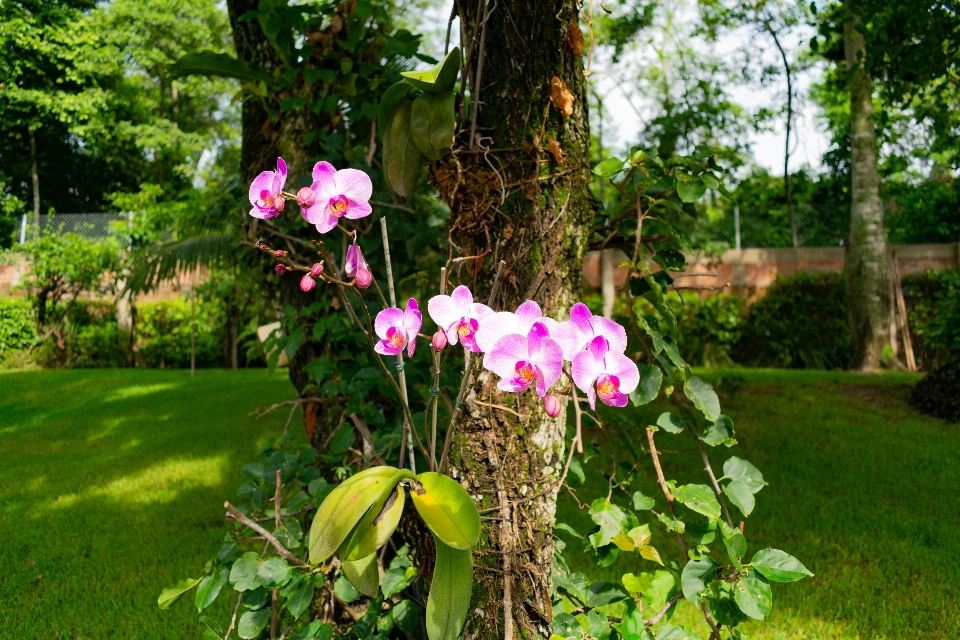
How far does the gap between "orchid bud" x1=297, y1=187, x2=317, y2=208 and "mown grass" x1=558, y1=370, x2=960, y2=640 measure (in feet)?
3.05

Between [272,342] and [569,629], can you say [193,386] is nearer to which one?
[272,342]

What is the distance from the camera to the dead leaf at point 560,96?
1458 mm

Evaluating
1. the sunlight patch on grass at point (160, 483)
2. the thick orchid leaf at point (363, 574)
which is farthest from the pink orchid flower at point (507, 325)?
the sunlight patch on grass at point (160, 483)

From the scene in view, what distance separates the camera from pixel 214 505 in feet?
Answer: 10.1

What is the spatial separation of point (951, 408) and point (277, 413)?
13.9ft

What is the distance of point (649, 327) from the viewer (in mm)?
1472

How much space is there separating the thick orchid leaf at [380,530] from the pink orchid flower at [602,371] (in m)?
0.41

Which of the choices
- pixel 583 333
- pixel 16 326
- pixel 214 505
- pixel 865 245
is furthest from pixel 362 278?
pixel 865 245

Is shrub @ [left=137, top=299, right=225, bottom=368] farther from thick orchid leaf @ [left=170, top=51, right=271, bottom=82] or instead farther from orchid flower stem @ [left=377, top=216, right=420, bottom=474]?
orchid flower stem @ [left=377, top=216, right=420, bottom=474]

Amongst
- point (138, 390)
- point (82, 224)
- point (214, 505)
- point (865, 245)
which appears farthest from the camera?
point (82, 224)

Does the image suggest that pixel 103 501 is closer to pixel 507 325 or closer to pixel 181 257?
pixel 181 257

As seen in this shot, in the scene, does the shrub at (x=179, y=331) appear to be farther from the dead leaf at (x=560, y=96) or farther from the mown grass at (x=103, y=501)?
the dead leaf at (x=560, y=96)

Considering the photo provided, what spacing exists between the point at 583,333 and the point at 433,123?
679 millimetres

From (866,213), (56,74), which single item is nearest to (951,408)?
(866,213)
